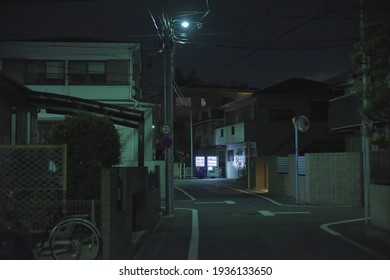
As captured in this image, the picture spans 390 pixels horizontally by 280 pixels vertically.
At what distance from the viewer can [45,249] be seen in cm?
703

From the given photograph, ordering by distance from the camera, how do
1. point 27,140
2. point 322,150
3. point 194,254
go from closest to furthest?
1. point 194,254
2. point 27,140
3. point 322,150

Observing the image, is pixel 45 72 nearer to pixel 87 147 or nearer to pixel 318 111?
pixel 87 147

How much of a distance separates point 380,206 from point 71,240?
296 inches

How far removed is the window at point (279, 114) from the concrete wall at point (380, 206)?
24.8 m

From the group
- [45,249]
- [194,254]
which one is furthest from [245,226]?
[45,249]

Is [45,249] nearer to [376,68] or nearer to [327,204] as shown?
[376,68]

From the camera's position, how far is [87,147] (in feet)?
32.0

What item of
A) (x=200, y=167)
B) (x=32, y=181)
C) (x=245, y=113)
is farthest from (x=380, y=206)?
(x=200, y=167)

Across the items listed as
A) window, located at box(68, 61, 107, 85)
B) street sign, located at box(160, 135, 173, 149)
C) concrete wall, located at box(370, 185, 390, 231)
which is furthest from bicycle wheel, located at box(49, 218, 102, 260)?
window, located at box(68, 61, 107, 85)

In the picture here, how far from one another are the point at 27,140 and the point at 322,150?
26.1 m

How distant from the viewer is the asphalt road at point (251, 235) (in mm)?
8477

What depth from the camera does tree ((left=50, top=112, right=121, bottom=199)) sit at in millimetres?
9305

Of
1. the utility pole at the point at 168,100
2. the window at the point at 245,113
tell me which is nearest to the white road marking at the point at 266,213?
the utility pole at the point at 168,100

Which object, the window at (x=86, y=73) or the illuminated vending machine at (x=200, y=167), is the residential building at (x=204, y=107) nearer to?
the illuminated vending machine at (x=200, y=167)
